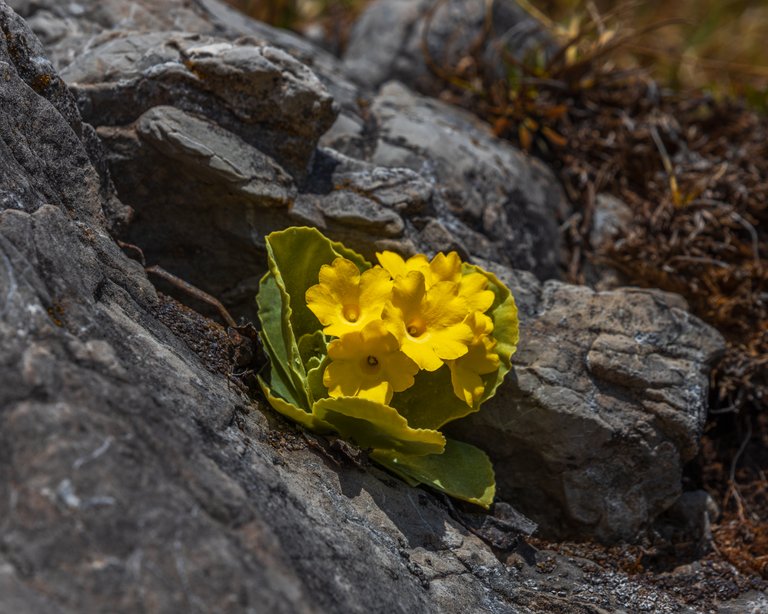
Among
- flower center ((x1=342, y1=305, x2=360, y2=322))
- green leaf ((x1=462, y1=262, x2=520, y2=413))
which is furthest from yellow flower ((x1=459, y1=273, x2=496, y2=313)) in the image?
flower center ((x1=342, y1=305, x2=360, y2=322))

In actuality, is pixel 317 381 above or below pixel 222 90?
below

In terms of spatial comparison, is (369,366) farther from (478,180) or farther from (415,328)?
(478,180)

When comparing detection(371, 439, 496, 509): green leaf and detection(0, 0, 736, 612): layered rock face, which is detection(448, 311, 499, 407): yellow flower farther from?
detection(0, 0, 736, 612): layered rock face

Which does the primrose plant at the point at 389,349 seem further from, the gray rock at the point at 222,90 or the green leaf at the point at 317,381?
the gray rock at the point at 222,90

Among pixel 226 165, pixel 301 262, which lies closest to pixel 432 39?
pixel 226 165

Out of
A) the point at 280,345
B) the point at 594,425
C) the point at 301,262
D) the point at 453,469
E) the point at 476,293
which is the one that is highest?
the point at 476,293

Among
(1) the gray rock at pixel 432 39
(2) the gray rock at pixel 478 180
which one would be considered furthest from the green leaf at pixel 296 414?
(1) the gray rock at pixel 432 39

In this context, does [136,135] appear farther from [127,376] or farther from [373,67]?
[373,67]
